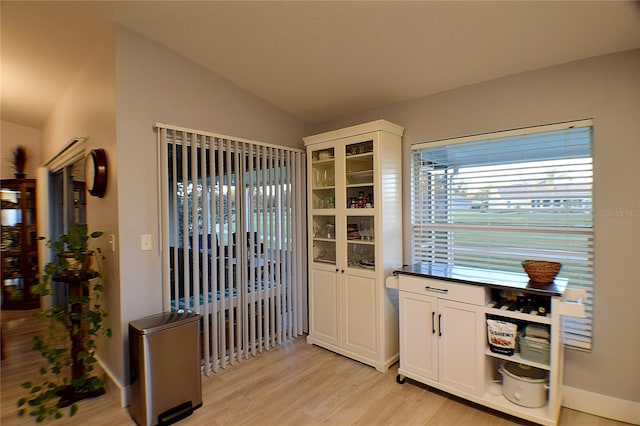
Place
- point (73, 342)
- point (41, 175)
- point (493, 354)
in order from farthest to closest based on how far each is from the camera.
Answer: point (41, 175) < point (73, 342) < point (493, 354)

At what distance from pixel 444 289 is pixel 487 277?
0.32 metres

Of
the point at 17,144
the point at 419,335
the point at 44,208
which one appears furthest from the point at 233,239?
the point at 17,144

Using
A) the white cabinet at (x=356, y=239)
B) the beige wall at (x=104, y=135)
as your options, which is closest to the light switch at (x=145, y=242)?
the beige wall at (x=104, y=135)

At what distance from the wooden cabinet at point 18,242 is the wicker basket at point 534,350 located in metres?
6.30

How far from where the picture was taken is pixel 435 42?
7.22ft

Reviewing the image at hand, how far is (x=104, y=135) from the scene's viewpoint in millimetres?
2516

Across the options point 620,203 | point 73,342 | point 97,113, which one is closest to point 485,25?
point 620,203

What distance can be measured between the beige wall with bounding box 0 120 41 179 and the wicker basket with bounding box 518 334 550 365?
6.95 metres

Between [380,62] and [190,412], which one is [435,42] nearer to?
[380,62]

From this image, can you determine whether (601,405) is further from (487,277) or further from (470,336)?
(487,277)

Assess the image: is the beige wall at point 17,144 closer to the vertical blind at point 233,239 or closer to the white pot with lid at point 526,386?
the vertical blind at point 233,239

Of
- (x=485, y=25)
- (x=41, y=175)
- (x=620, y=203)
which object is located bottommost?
(x=620, y=203)

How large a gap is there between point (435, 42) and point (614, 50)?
3.73 ft

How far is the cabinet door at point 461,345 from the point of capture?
2.19 meters
